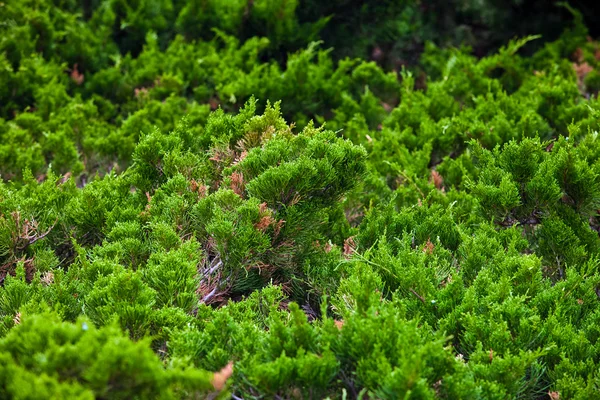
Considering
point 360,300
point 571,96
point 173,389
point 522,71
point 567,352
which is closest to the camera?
point 173,389

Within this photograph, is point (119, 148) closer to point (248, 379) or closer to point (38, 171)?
point (38, 171)

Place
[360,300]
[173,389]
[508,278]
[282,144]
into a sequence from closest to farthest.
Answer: [173,389], [360,300], [508,278], [282,144]

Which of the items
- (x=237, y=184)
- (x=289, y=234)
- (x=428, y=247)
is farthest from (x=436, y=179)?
(x=237, y=184)

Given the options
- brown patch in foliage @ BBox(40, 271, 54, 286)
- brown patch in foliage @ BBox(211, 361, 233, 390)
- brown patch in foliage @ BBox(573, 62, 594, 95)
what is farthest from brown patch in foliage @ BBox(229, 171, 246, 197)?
brown patch in foliage @ BBox(573, 62, 594, 95)

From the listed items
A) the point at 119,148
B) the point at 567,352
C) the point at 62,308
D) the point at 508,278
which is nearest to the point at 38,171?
the point at 119,148

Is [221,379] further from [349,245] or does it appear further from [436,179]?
[436,179]

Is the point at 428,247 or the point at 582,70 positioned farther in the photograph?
the point at 582,70

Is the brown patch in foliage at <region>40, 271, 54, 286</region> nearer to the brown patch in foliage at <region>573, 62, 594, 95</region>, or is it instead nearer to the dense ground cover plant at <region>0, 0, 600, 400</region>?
the dense ground cover plant at <region>0, 0, 600, 400</region>

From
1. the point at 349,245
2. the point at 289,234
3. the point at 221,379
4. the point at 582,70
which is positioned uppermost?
the point at 221,379

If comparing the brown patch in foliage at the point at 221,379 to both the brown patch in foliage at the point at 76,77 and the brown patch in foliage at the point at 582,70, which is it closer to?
the brown patch in foliage at the point at 76,77
